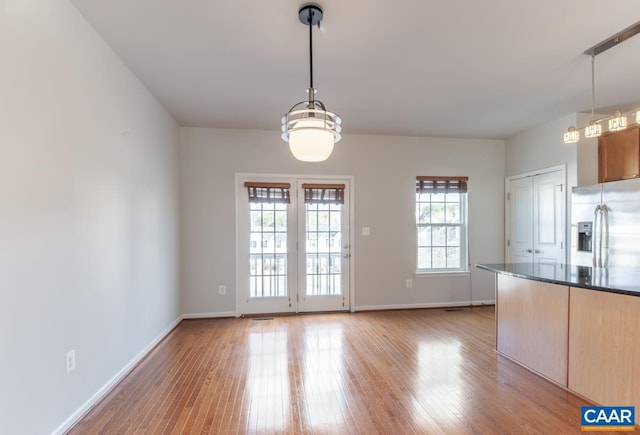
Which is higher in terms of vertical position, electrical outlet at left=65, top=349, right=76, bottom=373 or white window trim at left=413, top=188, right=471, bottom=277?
white window trim at left=413, top=188, right=471, bottom=277

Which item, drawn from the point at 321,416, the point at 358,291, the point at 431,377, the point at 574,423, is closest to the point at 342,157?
the point at 358,291

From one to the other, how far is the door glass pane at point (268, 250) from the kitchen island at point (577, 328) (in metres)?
2.75

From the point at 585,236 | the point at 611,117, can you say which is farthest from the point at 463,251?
the point at 611,117

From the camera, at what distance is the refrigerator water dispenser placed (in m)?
3.60

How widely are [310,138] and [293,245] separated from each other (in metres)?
3.11

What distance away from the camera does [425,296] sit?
194 inches

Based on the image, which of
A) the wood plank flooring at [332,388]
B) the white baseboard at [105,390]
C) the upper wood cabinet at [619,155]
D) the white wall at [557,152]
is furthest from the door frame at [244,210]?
the upper wood cabinet at [619,155]

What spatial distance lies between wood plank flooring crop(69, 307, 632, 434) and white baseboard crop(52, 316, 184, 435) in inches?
1.9

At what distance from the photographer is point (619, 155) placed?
3623 millimetres

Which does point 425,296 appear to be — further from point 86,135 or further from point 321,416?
point 86,135

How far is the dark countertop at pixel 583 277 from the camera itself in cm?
205

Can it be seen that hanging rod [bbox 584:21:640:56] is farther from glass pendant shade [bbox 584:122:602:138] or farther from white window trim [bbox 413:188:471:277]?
white window trim [bbox 413:188:471:277]

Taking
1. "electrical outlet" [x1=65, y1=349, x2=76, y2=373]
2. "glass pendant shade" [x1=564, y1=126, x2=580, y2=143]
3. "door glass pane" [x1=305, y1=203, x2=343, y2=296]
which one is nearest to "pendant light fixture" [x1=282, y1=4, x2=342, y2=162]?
"electrical outlet" [x1=65, y1=349, x2=76, y2=373]

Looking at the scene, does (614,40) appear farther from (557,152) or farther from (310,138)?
(310,138)
